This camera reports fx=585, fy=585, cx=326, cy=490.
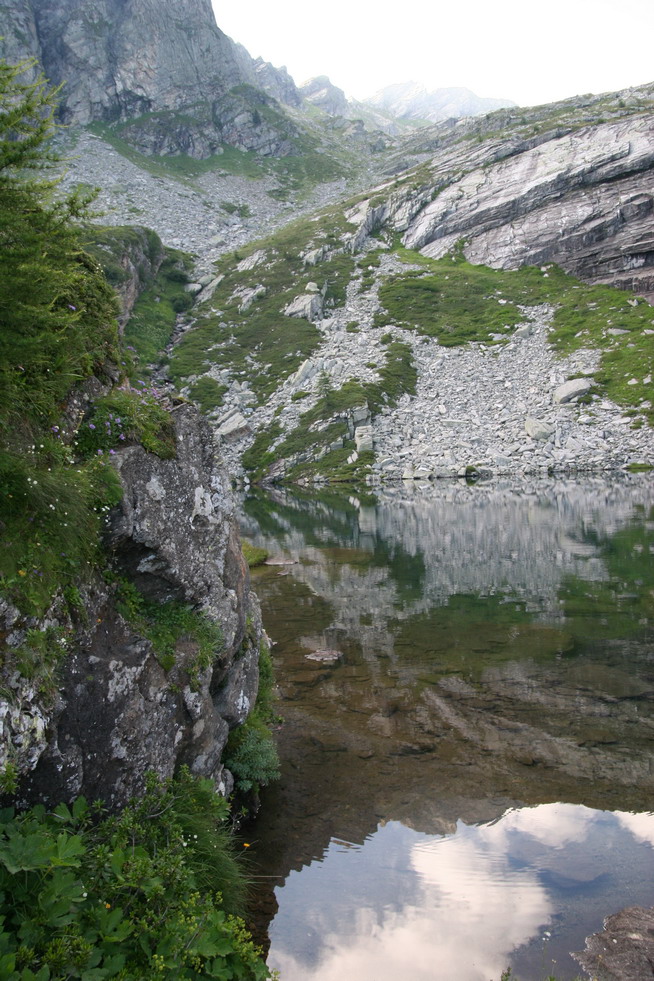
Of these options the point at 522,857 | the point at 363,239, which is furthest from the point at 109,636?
the point at 363,239

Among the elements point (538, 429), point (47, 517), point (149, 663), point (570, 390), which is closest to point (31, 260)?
point (47, 517)

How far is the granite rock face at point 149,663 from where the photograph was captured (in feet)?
18.7

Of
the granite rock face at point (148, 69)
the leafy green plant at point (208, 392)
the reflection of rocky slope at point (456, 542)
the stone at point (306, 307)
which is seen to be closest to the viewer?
the reflection of rocky slope at point (456, 542)

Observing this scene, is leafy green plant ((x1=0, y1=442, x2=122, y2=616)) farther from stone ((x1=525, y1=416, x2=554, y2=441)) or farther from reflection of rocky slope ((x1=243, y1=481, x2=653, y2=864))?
stone ((x1=525, y1=416, x2=554, y2=441))

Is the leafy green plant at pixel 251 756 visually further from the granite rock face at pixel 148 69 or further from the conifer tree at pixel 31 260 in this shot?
the granite rock face at pixel 148 69

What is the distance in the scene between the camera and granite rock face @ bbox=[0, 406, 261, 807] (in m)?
5.70

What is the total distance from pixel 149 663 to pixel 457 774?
6.84m

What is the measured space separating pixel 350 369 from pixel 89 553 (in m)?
84.2

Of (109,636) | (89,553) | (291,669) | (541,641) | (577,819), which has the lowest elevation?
(291,669)

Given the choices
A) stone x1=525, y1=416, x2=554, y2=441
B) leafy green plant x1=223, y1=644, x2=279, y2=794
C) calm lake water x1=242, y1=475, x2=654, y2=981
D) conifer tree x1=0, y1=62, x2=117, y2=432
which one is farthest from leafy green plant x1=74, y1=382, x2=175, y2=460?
stone x1=525, y1=416, x2=554, y2=441

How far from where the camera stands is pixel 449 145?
557ft

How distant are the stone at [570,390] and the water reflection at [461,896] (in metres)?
74.1

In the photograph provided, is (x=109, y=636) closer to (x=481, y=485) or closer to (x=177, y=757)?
(x=177, y=757)

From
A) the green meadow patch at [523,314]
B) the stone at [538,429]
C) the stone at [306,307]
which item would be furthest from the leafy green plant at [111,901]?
the stone at [306,307]
